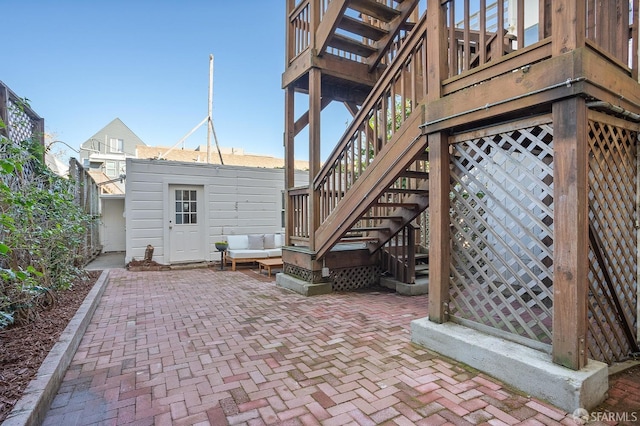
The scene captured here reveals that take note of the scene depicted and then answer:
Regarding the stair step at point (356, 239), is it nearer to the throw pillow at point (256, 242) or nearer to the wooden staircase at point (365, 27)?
the wooden staircase at point (365, 27)

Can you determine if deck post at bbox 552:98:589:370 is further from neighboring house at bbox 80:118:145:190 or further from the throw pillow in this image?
neighboring house at bbox 80:118:145:190

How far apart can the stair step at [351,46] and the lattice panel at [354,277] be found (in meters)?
3.21

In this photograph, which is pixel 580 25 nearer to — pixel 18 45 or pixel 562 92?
pixel 562 92

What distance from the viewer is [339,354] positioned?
262 cm

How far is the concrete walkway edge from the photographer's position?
1588mm

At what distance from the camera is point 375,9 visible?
4.29 m

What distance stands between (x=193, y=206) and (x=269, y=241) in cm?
196

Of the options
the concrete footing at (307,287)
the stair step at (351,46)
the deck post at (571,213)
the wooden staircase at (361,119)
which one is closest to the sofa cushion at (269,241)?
the wooden staircase at (361,119)

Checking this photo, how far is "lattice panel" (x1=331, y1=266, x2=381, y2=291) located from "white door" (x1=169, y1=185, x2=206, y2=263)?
4.12 meters

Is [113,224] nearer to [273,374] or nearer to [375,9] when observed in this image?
[375,9]

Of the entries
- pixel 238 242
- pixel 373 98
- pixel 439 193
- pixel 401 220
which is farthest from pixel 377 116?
pixel 238 242

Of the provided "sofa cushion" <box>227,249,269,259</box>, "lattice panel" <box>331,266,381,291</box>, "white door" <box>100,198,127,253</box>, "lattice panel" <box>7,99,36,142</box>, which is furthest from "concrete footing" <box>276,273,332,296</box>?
"white door" <box>100,198,127,253</box>

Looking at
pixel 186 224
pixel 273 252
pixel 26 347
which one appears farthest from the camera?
pixel 186 224

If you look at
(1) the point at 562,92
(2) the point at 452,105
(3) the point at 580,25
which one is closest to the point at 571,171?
(1) the point at 562,92
